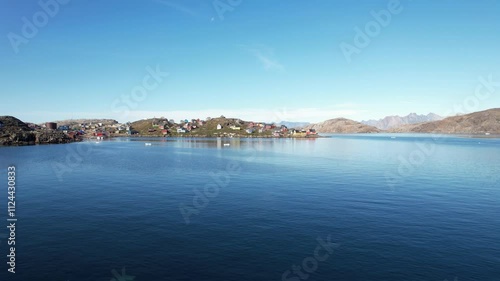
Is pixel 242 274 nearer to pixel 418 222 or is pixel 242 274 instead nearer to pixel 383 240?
pixel 383 240

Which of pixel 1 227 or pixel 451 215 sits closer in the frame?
pixel 1 227

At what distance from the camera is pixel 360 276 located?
88.3 ft

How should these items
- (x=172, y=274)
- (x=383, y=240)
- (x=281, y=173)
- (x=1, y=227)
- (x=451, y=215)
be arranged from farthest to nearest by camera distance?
(x=281, y=173) → (x=451, y=215) → (x=1, y=227) → (x=383, y=240) → (x=172, y=274)

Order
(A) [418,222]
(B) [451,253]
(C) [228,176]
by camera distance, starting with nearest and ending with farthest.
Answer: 1. (B) [451,253]
2. (A) [418,222]
3. (C) [228,176]

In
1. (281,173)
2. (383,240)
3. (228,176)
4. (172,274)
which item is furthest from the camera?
(281,173)

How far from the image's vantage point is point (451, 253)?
104 ft

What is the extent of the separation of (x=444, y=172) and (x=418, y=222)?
201 feet

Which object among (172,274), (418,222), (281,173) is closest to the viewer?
(172,274)

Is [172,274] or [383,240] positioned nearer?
[172,274]

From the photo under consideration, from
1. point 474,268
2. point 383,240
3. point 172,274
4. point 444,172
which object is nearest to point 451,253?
point 474,268

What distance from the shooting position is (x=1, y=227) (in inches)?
1543

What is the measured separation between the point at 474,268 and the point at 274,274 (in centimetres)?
1976

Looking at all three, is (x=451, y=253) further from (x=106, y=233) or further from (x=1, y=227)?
(x=1, y=227)

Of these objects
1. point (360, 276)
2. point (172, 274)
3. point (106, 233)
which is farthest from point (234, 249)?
point (106, 233)
